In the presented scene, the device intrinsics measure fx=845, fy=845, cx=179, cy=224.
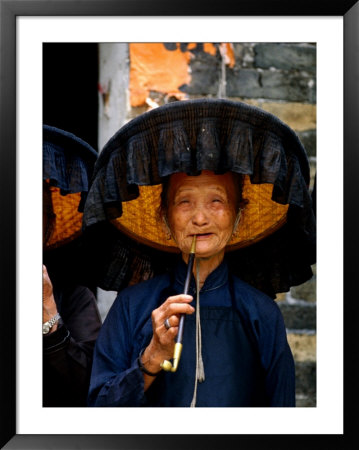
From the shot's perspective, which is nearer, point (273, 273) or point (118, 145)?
point (118, 145)

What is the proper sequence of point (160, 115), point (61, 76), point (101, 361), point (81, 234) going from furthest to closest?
point (61, 76), point (81, 234), point (101, 361), point (160, 115)

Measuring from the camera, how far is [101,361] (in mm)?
2104

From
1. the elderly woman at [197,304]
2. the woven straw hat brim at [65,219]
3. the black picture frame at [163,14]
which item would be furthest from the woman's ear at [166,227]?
the black picture frame at [163,14]

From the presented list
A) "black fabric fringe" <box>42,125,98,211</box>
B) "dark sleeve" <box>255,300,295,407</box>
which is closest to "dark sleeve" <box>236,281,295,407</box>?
"dark sleeve" <box>255,300,295,407</box>

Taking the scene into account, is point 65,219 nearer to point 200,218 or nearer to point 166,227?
point 166,227

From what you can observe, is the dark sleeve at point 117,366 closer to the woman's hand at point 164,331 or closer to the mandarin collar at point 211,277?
the woman's hand at point 164,331

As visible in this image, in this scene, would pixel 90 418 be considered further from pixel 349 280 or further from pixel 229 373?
pixel 349 280

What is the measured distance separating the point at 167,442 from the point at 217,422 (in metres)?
0.13

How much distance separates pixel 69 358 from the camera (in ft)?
7.12

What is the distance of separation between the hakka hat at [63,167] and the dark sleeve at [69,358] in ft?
0.78

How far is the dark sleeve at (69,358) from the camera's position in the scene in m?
2.15

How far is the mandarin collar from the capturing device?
215 centimetres

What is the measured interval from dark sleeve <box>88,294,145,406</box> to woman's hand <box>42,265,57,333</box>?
14cm

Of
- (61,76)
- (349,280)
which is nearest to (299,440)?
(349,280)
